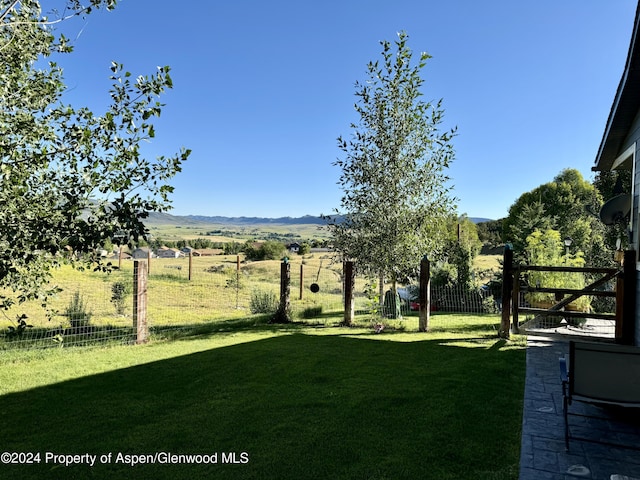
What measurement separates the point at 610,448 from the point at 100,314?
31.7 ft

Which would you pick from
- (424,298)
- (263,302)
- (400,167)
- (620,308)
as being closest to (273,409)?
(424,298)

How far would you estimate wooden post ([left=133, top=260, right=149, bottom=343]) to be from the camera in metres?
8.23

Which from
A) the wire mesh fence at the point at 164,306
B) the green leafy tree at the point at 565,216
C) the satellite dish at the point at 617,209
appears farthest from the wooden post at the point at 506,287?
the green leafy tree at the point at 565,216

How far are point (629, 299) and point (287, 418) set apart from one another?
19.8ft

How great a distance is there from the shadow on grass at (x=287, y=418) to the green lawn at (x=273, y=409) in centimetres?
2

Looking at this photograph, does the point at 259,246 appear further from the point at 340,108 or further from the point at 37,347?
the point at 37,347

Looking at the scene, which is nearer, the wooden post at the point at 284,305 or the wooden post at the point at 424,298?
the wooden post at the point at 424,298

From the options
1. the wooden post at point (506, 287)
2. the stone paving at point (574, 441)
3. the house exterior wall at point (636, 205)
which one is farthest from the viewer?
the wooden post at point (506, 287)

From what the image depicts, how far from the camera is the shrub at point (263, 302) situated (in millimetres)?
12430

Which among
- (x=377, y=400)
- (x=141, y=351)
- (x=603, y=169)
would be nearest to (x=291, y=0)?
(x=603, y=169)

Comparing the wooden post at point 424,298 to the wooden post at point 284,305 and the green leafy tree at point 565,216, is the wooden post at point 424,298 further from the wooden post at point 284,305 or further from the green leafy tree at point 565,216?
the green leafy tree at point 565,216

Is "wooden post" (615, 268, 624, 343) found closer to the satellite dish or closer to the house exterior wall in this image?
the house exterior wall

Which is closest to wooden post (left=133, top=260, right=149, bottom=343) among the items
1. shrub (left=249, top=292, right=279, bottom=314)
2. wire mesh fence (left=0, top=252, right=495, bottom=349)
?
wire mesh fence (left=0, top=252, right=495, bottom=349)

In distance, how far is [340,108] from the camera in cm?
1477
